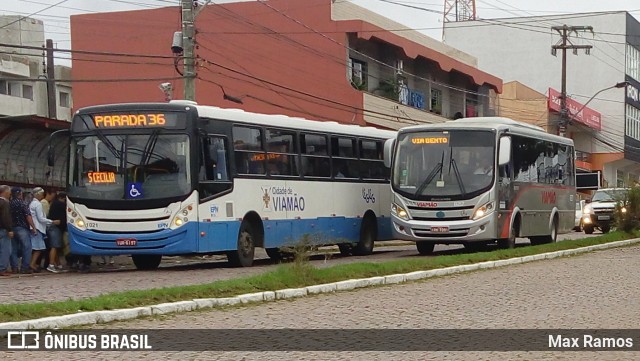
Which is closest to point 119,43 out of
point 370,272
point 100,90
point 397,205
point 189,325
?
point 100,90

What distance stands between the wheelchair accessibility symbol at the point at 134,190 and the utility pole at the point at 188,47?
6.74 m

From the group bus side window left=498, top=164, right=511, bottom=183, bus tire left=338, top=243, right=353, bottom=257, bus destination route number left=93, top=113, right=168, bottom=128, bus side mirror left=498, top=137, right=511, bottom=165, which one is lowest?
bus tire left=338, top=243, right=353, bottom=257

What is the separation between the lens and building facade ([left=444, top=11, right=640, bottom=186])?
7800cm

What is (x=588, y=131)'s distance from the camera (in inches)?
3049

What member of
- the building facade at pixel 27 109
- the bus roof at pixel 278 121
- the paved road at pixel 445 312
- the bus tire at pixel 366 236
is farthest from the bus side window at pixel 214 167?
the bus tire at pixel 366 236

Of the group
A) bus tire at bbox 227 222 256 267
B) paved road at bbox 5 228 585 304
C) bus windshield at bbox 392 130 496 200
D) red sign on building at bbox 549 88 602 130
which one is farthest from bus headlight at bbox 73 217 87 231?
red sign on building at bbox 549 88 602 130

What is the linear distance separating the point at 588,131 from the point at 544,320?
68.2 meters

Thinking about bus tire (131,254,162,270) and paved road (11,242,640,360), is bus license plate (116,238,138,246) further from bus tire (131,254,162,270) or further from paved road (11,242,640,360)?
paved road (11,242,640,360)

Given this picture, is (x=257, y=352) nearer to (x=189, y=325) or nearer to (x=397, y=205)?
(x=189, y=325)

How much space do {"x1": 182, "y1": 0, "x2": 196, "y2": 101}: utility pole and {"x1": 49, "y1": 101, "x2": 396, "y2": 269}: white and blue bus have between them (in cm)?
439

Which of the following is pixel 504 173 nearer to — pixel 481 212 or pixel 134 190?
pixel 481 212

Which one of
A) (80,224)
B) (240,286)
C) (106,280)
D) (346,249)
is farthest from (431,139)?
(240,286)

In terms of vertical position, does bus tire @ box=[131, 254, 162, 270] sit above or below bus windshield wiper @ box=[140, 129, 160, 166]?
below

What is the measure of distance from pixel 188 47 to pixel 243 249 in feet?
23.6
